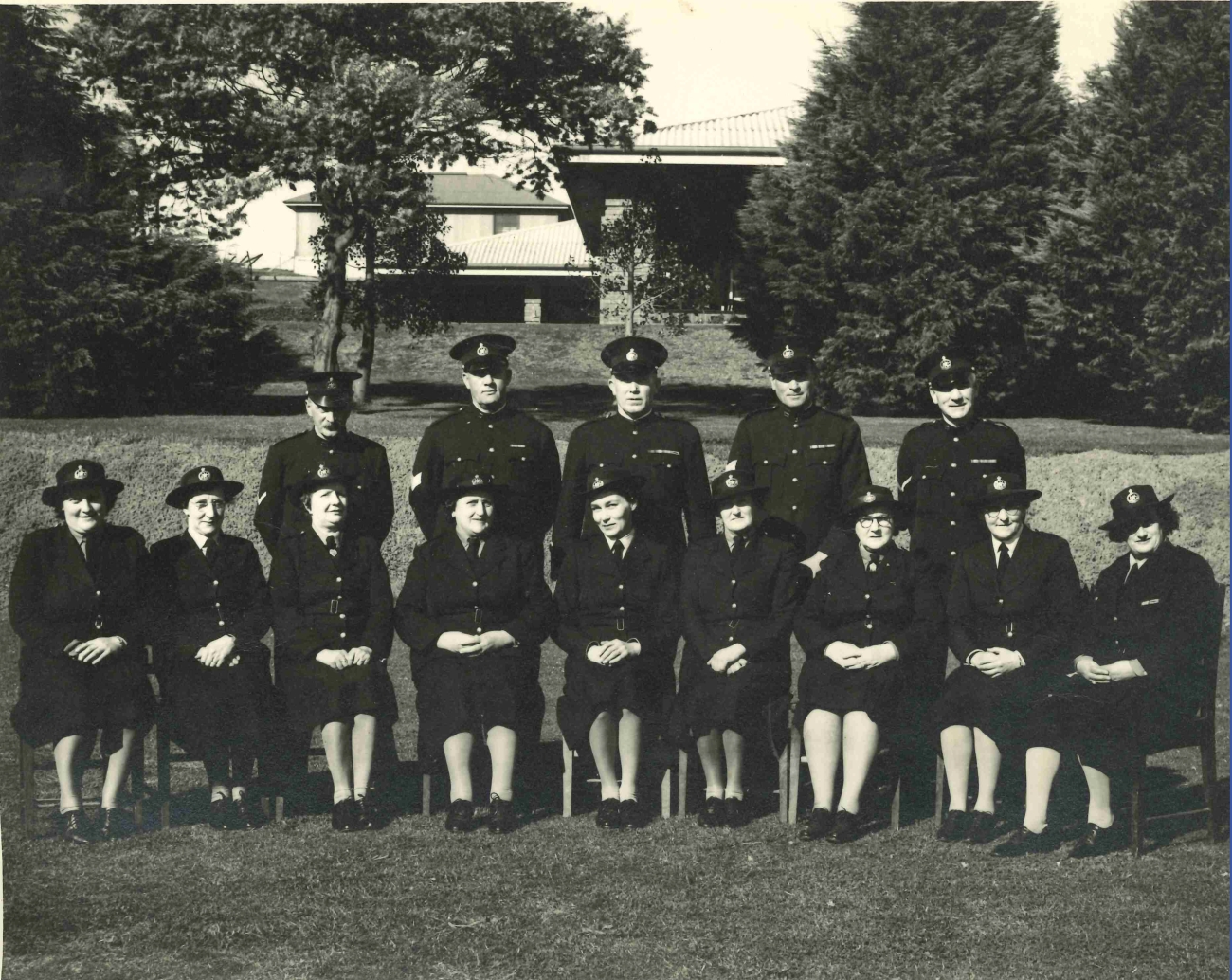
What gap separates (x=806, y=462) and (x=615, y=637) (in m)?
1.17

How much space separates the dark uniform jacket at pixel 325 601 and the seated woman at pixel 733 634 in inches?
48.8

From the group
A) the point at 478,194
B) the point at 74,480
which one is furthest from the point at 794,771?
the point at 478,194

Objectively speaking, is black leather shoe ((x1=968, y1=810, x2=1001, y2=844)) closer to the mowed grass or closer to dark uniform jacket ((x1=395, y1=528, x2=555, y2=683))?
the mowed grass

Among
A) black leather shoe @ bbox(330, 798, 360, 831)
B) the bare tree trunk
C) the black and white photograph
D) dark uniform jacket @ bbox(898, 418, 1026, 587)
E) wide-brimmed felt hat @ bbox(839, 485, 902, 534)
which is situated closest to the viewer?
the black and white photograph

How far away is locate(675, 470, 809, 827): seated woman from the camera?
4.79 metres

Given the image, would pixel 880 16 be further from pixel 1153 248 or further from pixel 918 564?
pixel 918 564

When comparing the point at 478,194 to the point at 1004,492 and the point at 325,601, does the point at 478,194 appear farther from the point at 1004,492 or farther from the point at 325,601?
the point at 1004,492

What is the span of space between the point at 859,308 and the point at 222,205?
13.3 ft

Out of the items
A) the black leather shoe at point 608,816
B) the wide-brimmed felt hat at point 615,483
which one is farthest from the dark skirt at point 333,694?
the wide-brimmed felt hat at point 615,483

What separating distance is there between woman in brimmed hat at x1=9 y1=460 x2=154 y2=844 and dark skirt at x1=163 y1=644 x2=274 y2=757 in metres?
0.12

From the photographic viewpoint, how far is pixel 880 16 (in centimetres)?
755

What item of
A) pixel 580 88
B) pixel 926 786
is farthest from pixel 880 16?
pixel 926 786

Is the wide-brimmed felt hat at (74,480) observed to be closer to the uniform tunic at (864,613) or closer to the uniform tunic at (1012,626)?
the uniform tunic at (864,613)

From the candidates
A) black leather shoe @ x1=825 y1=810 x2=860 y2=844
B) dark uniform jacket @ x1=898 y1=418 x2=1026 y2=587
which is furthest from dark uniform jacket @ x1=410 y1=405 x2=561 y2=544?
black leather shoe @ x1=825 y1=810 x2=860 y2=844
